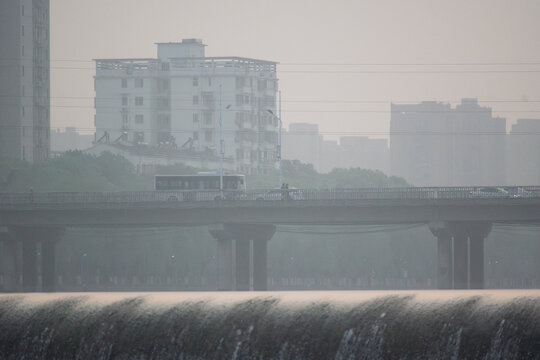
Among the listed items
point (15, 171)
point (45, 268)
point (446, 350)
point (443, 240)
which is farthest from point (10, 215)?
point (446, 350)

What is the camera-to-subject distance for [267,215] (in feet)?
419

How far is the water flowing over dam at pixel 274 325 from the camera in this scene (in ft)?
171

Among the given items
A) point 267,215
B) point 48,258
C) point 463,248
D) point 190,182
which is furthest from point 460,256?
point 48,258

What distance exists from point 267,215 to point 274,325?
233ft

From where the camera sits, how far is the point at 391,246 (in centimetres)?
18625

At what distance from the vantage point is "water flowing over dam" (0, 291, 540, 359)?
52.2m

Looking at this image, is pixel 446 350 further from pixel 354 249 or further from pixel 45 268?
pixel 354 249

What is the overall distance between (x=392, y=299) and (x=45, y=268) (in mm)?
94067

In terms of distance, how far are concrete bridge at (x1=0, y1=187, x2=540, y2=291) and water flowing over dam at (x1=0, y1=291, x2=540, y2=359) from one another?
206 ft

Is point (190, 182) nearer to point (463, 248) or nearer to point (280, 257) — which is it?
point (463, 248)

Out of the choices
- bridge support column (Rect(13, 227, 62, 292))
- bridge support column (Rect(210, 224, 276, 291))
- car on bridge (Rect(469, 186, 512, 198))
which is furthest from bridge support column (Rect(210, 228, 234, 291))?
car on bridge (Rect(469, 186, 512, 198))

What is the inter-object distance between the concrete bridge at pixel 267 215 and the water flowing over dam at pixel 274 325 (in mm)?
62692

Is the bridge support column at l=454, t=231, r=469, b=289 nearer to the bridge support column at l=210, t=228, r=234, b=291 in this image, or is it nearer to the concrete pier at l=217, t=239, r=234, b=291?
the bridge support column at l=210, t=228, r=234, b=291

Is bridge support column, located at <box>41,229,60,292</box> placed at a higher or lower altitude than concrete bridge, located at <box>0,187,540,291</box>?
lower
